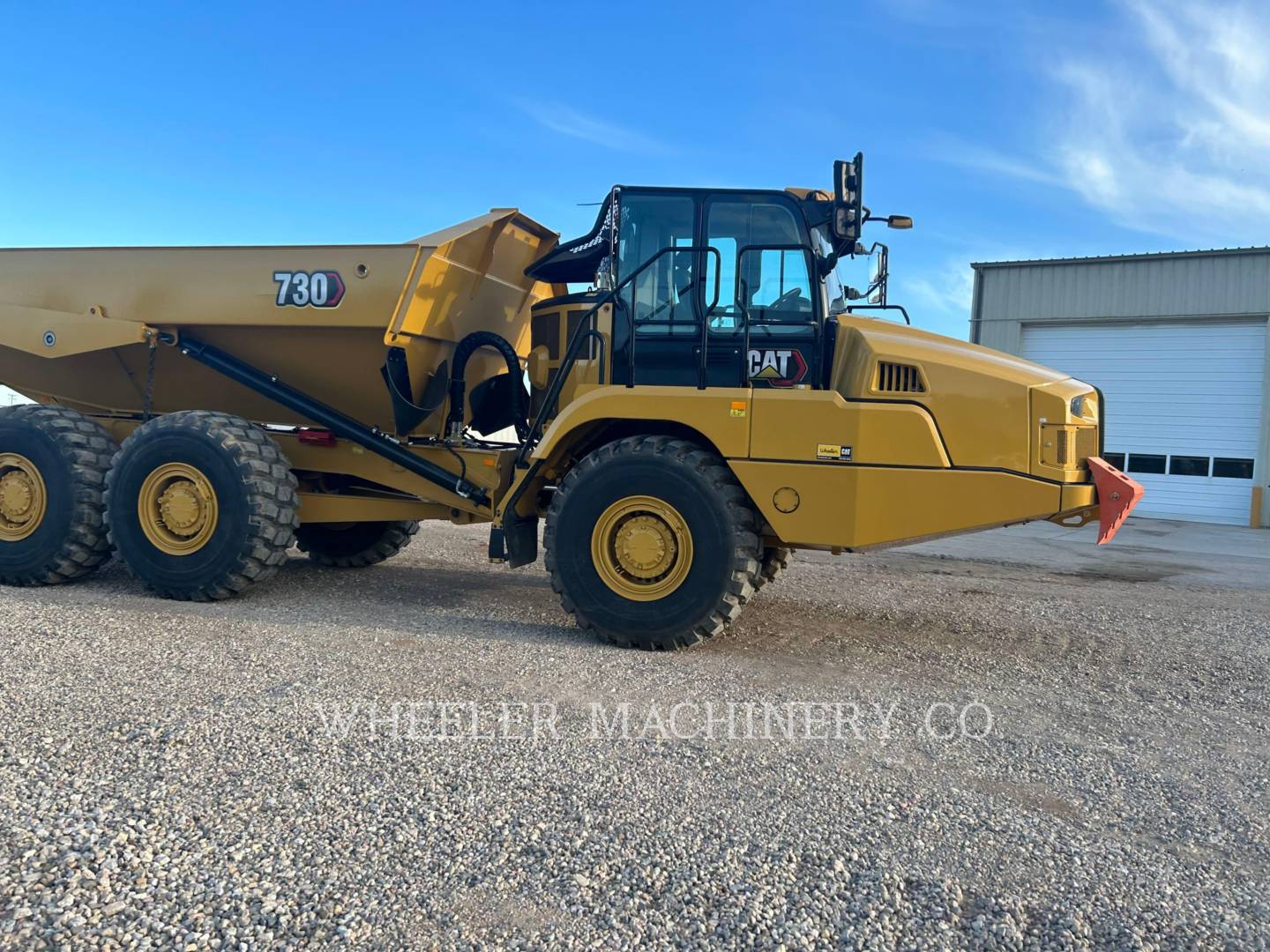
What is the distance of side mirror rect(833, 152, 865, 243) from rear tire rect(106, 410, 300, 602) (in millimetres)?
4171

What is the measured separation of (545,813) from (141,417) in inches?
240

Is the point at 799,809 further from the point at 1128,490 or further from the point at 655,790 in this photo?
the point at 1128,490

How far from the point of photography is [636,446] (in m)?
5.41

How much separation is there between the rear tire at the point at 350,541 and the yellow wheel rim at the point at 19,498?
2.04 m

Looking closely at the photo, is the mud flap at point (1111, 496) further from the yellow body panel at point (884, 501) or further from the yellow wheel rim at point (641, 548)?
the yellow wheel rim at point (641, 548)

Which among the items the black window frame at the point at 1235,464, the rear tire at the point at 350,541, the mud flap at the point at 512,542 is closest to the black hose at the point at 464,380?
the mud flap at the point at 512,542

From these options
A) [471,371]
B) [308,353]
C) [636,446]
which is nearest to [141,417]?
[308,353]

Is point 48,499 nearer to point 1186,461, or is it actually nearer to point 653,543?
point 653,543

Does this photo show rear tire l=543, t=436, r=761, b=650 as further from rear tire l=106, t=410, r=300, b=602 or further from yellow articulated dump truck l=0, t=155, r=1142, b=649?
rear tire l=106, t=410, r=300, b=602

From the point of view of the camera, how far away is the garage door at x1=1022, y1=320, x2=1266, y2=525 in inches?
704

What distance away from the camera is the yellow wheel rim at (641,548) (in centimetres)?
534

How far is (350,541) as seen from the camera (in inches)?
324

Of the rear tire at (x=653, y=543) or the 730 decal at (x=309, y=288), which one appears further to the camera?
the 730 decal at (x=309, y=288)

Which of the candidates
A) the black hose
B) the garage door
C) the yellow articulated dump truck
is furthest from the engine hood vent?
the garage door
